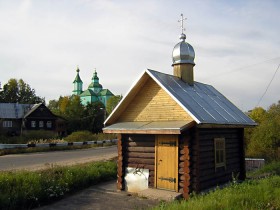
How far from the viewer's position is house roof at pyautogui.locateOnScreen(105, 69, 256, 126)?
10.8 meters

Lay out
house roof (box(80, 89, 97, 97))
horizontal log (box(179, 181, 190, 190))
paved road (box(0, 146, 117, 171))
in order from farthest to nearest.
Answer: house roof (box(80, 89, 97, 97)) < paved road (box(0, 146, 117, 171)) < horizontal log (box(179, 181, 190, 190))

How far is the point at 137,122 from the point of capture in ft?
39.8

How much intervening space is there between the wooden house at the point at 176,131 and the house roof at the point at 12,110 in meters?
39.3

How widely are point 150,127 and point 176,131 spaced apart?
3.77 ft

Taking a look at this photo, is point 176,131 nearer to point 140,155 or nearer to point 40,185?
point 140,155

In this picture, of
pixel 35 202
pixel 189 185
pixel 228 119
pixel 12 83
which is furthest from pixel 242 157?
pixel 12 83

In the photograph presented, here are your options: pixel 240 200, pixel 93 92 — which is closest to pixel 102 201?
pixel 240 200

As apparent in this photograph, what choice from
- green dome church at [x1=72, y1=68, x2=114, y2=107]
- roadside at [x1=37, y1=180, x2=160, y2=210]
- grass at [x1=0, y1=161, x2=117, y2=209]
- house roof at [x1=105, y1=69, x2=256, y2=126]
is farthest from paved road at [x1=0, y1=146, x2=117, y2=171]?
green dome church at [x1=72, y1=68, x2=114, y2=107]

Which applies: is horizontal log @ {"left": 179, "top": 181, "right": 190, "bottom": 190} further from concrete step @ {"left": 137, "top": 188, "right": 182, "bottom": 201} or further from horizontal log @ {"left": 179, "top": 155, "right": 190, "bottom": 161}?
horizontal log @ {"left": 179, "top": 155, "right": 190, "bottom": 161}

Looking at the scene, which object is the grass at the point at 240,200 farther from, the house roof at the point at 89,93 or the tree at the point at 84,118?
the house roof at the point at 89,93

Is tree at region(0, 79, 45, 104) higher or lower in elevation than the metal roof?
higher

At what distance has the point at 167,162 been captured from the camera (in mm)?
11266

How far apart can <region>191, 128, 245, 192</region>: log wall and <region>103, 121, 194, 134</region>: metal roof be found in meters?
0.80

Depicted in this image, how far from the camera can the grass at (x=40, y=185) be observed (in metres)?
9.56
